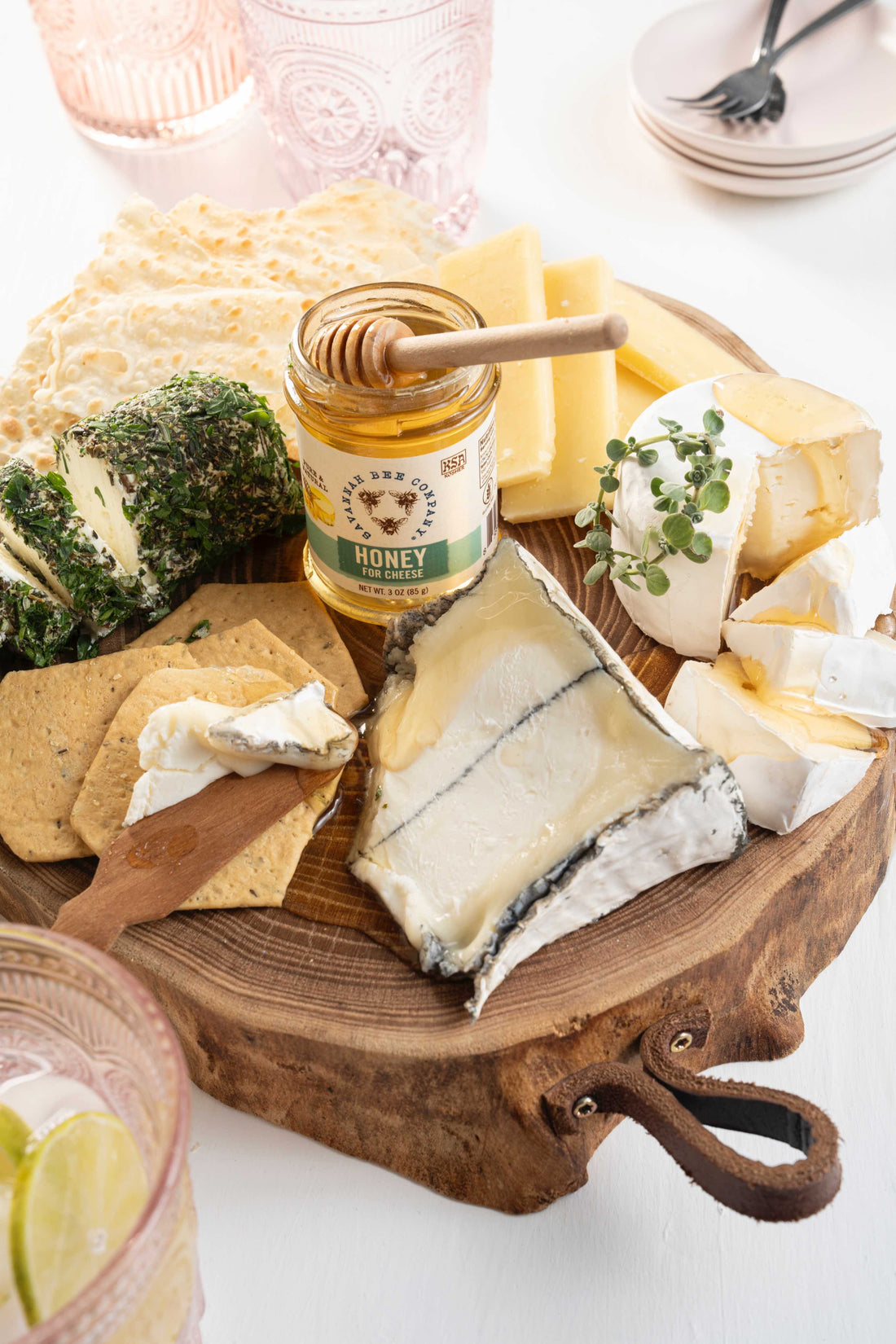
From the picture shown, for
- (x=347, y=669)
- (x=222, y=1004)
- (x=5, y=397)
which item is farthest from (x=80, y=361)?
(x=222, y=1004)

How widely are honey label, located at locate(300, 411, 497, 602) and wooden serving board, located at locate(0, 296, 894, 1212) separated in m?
0.46

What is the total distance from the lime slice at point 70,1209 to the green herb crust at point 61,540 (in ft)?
3.23

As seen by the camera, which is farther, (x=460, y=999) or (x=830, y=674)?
(x=830, y=674)

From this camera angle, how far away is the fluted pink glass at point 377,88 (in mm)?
2803

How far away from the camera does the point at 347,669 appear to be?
7.01 ft

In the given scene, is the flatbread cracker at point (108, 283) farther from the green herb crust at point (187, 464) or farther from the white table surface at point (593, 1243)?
the white table surface at point (593, 1243)

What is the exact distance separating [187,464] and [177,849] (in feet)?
2.29

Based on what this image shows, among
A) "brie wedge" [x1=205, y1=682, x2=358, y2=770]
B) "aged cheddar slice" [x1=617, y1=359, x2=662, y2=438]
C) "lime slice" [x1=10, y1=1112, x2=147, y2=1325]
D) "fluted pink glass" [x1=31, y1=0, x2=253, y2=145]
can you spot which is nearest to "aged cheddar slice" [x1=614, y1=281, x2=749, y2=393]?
"aged cheddar slice" [x1=617, y1=359, x2=662, y2=438]

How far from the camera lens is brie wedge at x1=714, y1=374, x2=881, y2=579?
206 centimetres

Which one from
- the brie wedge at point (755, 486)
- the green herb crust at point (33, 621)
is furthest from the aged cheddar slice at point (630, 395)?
the green herb crust at point (33, 621)

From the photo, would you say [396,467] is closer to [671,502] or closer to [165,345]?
[671,502]

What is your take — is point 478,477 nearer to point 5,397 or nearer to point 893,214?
point 5,397

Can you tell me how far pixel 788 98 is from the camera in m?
3.43

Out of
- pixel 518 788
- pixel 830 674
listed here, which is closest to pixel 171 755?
pixel 518 788
